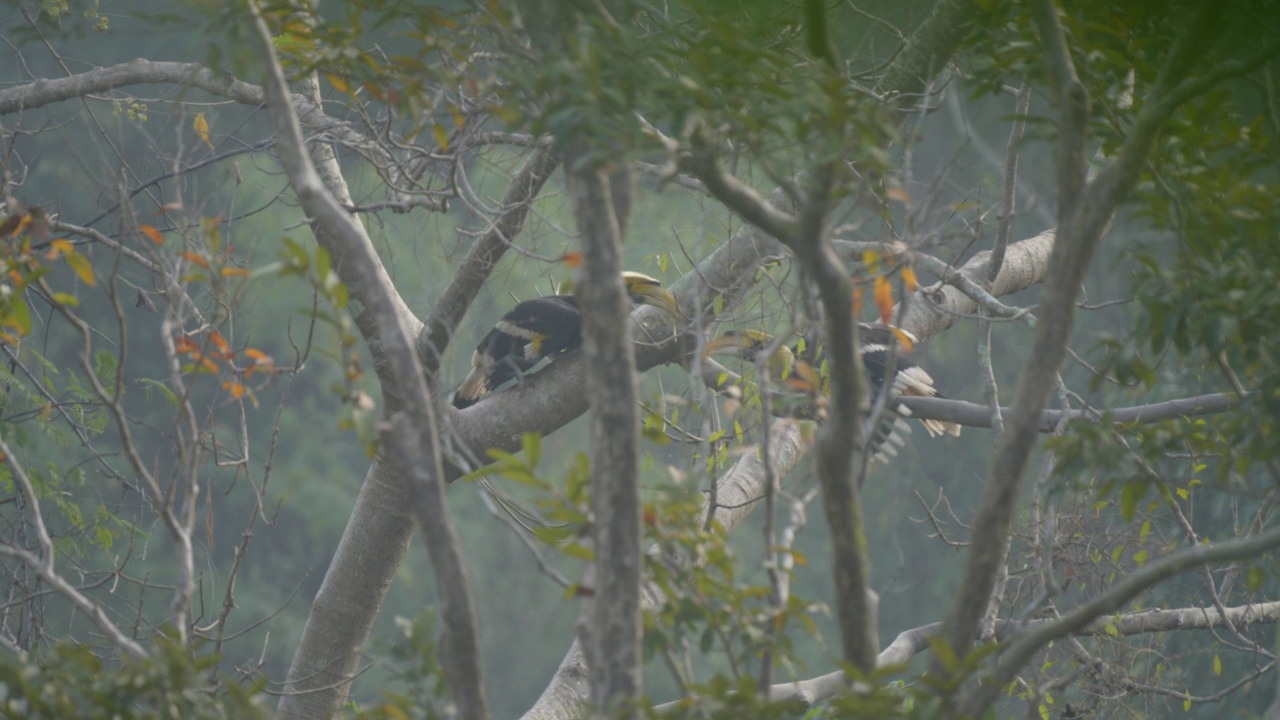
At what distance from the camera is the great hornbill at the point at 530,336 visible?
2.92 metres

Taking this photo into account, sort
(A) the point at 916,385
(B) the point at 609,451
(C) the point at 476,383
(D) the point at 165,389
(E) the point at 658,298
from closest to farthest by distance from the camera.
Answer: (B) the point at 609,451
(D) the point at 165,389
(E) the point at 658,298
(A) the point at 916,385
(C) the point at 476,383

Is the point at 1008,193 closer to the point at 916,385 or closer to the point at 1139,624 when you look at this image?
the point at 916,385

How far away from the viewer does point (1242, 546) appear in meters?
1.00

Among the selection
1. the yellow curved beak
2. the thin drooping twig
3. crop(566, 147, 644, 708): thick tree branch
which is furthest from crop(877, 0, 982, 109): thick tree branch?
crop(566, 147, 644, 708): thick tree branch

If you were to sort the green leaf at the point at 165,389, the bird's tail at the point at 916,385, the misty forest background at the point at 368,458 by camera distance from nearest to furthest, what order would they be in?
the green leaf at the point at 165,389 → the bird's tail at the point at 916,385 → the misty forest background at the point at 368,458

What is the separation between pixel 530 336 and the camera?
2971mm

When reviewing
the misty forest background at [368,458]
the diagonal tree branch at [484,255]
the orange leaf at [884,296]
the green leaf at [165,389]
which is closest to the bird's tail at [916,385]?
the misty forest background at [368,458]

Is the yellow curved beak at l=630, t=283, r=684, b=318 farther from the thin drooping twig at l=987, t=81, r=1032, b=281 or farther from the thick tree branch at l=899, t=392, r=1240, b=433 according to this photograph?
the thin drooping twig at l=987, t=81, r=1032, b=281

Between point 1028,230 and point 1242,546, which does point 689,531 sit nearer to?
point 1242,546

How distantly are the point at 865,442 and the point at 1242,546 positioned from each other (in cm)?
36

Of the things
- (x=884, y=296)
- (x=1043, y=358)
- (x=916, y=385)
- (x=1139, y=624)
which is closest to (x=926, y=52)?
(x=916, y=385)

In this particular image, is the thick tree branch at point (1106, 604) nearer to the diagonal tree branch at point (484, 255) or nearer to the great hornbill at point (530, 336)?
the diagonal tree branch at point (484, 255)

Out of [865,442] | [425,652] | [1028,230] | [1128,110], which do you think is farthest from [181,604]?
[1028,230]

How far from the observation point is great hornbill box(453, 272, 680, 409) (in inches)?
115
